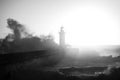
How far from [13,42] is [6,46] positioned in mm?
2280

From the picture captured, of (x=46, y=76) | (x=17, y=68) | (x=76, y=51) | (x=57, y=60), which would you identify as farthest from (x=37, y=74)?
(x=76, y=51)

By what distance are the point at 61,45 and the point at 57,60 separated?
7.39m

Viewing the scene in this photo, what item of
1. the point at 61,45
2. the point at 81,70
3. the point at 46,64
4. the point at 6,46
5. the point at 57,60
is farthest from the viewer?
the point at 6,46

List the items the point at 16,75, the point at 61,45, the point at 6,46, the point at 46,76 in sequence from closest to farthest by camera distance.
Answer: the point at 16,75
the point at 46,76
the point at 61,45
the point at 6,46

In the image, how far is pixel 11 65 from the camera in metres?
16.3

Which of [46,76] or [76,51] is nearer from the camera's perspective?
[46,76]

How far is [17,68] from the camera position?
17.3 meters

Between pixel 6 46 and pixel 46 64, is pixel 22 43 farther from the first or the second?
pixel 46 64

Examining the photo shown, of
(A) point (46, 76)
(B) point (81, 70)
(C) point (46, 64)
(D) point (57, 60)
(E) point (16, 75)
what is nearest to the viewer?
(E) point (16, 75)

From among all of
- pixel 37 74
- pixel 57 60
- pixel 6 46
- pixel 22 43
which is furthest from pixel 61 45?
pixel 37 74

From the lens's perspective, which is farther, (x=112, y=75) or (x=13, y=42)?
(x=13, y=42)

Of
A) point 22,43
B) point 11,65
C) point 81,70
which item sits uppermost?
point 22,43

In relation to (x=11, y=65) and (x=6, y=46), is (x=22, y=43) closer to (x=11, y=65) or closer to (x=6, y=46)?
(x=6, y=46)

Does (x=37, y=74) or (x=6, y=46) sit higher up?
(x=6, y=46)
